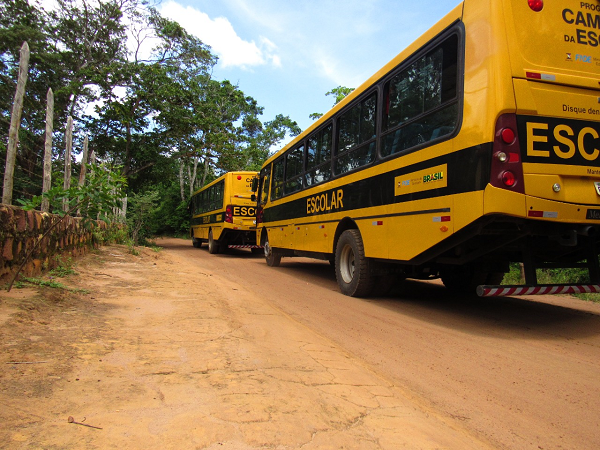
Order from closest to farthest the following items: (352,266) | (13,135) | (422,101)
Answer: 1. (422,101)
2. (13,135)
3. (352,266)

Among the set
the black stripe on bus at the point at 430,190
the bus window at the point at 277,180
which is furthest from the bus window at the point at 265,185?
the black stripe on bus at the point at 430,190

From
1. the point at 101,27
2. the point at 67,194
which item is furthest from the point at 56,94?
the point at 67,194

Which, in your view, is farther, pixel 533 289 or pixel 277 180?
pixel 277 180

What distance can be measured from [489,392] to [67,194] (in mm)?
4557

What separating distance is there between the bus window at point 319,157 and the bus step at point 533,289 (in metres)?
3.92

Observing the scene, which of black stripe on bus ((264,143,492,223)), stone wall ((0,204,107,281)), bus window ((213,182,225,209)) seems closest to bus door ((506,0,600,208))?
black stripe on bus ((264,143,492,223))

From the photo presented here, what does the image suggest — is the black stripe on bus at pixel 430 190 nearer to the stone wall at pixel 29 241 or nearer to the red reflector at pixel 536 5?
the red reflector at pixel 536 5

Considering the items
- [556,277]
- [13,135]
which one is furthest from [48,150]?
[556,277]

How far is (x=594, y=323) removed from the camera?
478 cm

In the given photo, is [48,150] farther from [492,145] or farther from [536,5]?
[536,5]

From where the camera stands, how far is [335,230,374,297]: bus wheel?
6.05 meters

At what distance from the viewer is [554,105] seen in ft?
12.6

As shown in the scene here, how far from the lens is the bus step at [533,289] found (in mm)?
4123

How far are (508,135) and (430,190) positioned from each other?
1.03 metres
